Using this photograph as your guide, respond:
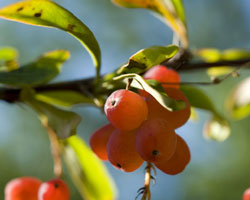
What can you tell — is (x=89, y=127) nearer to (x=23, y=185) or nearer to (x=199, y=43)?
(x=199, y=43)

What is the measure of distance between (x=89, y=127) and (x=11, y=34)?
1340mm

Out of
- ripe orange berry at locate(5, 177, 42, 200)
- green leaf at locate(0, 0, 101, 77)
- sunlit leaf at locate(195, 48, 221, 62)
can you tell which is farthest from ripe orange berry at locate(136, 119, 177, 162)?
sunlit leaf at locate(195, 48, 221, 62)

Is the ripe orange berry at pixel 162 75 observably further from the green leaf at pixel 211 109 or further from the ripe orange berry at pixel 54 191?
the ripe orange berry at pixel 54 191

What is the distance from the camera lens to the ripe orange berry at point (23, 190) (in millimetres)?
981

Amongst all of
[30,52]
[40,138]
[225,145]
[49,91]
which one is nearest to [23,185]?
[49,91]

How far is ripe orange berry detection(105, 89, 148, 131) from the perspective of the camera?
62 cm

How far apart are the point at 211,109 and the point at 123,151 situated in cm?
39

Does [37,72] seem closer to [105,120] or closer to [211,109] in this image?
[211,109]

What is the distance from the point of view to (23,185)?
988 millimetres

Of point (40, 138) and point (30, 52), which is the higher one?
point (30, 52)

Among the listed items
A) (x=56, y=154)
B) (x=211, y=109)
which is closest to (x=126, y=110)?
(x=211, y=109)

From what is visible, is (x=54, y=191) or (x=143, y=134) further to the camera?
(x=54, y=191)

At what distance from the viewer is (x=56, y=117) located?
82 centimetres

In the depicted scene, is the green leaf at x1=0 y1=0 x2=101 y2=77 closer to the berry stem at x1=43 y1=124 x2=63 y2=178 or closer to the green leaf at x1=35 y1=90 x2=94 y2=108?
the green leaf at x1=35 y1=90 x2=94 y2=108
